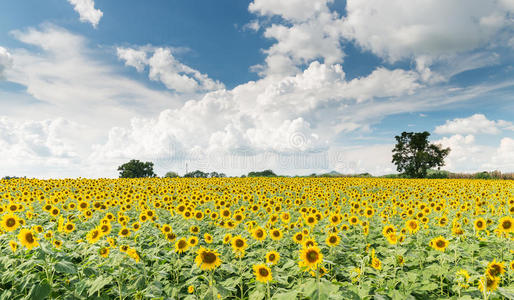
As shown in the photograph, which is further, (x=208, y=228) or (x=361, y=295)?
(x=208, y=228)

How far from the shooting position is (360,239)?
763cm

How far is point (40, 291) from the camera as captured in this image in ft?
12.3

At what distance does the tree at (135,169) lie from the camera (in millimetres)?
56078

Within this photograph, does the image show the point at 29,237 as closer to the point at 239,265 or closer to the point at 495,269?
the point at 239,265

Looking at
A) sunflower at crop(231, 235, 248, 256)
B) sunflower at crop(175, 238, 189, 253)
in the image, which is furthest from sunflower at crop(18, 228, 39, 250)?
sunflower at crop(231, 235, 248, 256)

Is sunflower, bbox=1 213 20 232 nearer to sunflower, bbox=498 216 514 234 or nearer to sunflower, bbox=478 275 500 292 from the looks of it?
sunflower, bbox=478 275 500 292

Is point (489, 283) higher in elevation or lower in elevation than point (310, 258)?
lower

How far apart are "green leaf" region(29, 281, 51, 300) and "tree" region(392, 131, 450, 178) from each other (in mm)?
69444

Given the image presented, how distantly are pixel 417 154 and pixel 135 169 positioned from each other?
2332 inches

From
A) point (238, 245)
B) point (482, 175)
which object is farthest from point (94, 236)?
point (482, 175)

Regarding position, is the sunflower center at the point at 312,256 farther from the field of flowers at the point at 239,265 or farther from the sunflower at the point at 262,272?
the sunflower at the point at 262,272

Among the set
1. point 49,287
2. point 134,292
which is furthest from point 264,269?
point 49,287

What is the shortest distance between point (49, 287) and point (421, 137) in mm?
72964

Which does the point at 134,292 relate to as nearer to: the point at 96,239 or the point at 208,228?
the point at 96,239
